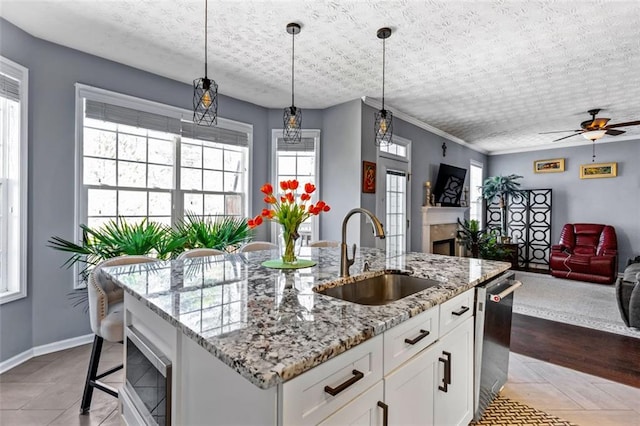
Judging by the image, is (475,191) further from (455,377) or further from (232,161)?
(455,377)

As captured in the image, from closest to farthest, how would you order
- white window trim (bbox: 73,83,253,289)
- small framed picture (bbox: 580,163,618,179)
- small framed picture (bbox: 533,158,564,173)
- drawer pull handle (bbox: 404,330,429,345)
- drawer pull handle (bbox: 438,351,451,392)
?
drawer pull handle (bbox: 404,330,429,345) < drawer pull handle (bbox: 438,351,451,392) < white window trim (bbox: 73,83,253,289) < small framed picture (bbox: 580,163,618,179) < small framed picture (bbox: 533,158,564,173)

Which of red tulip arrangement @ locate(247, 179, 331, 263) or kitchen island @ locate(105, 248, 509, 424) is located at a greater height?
red tulip arrangement @ locate(247, 179, 331, 263)

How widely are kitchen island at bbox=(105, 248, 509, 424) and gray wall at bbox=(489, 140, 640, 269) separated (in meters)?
6.42

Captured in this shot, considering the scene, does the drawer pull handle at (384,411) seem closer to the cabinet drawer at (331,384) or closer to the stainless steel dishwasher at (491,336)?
the cabinet drawer at (331,384)

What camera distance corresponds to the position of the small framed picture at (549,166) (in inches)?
264

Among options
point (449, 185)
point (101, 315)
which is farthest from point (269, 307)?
point (449, 185)

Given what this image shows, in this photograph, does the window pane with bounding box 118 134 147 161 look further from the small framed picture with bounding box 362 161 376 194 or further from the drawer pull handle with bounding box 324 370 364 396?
the drawer pull handle with bounding box 324 370 364 396

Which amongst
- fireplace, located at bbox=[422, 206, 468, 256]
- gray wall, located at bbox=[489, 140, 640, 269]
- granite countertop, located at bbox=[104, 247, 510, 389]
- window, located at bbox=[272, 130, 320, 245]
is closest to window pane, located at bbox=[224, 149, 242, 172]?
window, located at bbox=[272, 130, 320, 245]

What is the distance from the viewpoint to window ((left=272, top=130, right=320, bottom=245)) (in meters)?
4.45

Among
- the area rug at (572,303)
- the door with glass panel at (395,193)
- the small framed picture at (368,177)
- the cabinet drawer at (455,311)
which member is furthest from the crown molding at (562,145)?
the cabinet drawer at (455,311)

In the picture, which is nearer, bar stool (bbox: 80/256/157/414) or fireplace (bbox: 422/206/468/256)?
bar stool (bbox: 80/256/157/414)

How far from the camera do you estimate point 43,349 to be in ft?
8.93

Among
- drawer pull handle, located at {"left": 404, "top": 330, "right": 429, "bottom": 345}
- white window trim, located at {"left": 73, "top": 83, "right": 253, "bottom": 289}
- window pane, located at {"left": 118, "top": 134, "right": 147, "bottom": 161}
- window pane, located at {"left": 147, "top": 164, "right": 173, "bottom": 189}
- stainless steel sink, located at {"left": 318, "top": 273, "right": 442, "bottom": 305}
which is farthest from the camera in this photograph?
window pane, located at {"left": 147, "top": 164, "right": 173, "bottom": 189}

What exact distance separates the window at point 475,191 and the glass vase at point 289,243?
20.3 feet
